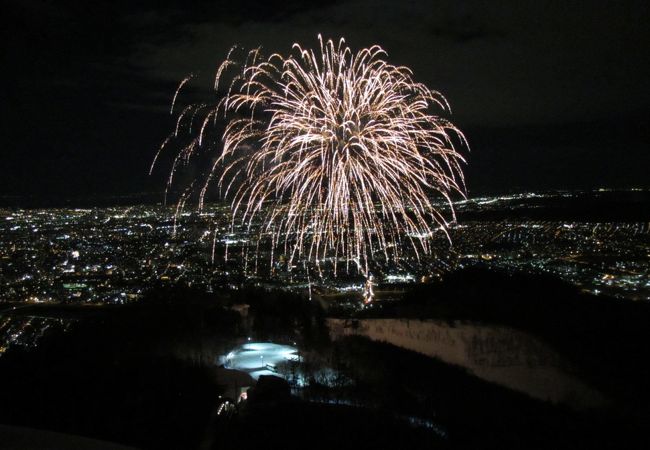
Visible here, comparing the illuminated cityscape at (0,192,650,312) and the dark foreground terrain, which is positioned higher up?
the dark foreground terrain

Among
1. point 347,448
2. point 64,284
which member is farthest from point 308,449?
point 64,284

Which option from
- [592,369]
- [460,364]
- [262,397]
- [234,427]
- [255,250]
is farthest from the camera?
[255,250]

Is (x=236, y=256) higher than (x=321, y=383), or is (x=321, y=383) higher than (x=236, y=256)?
(x=321, y=383)

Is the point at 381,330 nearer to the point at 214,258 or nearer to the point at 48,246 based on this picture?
the point at 214,258

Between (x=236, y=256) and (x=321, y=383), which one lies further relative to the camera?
(x=236, y=256)

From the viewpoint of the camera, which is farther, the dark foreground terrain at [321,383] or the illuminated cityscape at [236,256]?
the illuminated cityscape at [236,256]

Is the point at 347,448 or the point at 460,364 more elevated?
the point at 347,448

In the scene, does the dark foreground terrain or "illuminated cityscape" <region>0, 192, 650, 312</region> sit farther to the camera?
"illuminated cityscape" <region>0, 192, 650, 312</region>

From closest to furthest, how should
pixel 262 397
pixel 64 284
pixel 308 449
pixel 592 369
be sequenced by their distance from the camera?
pixel 308 449 → pixel 262 397 → pixel 592 369 → pixel 64 284

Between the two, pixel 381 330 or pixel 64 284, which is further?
pixel 64 284

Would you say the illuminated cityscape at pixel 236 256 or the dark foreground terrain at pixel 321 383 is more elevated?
the dark foreground terrain at pixel 321 383

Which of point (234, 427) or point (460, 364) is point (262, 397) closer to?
point (234, 427)
